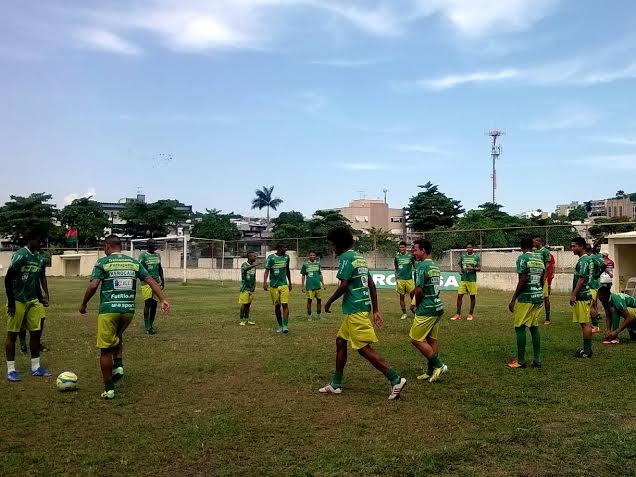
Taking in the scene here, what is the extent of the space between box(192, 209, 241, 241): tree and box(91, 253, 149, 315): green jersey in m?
66.4

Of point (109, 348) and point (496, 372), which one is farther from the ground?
point (109, 348)

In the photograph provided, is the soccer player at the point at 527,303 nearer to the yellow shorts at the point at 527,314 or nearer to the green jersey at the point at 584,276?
the yellow shorts at the point at 527,314

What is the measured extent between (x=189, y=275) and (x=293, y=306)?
24377 mm

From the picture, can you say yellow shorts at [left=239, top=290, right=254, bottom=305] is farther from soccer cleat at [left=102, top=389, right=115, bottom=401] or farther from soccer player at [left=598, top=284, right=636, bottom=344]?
soccer player at [left=598, top=284, right=636, bottom=344]

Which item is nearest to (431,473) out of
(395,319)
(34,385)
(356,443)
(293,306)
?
(356,443)

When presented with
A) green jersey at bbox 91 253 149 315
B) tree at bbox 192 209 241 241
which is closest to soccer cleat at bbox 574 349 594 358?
Answer: green jersey at bbox 91 253 149 315

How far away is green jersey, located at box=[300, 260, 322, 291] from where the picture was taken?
1694 centimetres

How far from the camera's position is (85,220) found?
2840 inches

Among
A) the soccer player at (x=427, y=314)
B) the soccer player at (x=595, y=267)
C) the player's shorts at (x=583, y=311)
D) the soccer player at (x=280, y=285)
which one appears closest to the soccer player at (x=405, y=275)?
the soccer player at (x=280, y=285)

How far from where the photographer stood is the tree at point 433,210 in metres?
64.1

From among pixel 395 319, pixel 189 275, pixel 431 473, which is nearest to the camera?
pixel 431 473

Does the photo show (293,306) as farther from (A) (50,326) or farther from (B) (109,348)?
(B) (109,348)

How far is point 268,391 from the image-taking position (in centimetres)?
795

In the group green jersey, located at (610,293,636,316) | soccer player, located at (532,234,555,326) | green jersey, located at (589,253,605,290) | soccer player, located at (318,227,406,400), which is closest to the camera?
soccer player, located at (318,227,406,400)
